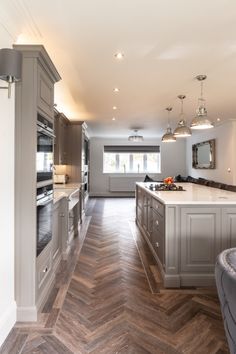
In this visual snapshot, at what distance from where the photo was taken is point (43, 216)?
2.43 m

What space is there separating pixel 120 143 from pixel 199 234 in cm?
869

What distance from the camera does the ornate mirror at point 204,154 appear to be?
26.5 feet

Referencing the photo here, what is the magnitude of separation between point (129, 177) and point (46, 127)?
28.6 ft

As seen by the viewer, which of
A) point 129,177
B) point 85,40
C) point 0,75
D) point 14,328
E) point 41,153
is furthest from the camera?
point 129,177

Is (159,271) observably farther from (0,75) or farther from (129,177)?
(129,177)

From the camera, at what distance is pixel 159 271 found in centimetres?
321

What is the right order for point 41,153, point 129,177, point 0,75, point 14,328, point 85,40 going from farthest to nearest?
point 129,177, point 85,40, point 41,153, point 14,328, point 0,75

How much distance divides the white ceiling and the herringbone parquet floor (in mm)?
2403

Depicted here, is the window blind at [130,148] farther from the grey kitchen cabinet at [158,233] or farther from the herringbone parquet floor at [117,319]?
the herringbone parquet floor at [117,319]

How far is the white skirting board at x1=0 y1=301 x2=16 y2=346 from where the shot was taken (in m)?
1.90

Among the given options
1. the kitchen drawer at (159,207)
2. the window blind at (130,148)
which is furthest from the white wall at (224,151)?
the kitchen drawer at (159,207)

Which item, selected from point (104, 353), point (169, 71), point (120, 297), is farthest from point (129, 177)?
point (104, 353)

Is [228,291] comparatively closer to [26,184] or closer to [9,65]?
[26,184]

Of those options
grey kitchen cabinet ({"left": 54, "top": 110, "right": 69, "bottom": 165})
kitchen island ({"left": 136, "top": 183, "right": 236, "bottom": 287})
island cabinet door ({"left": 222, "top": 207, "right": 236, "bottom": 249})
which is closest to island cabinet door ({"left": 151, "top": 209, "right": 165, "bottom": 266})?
kitchen island ({"left": 136, "top": 183, "right": 236, "bottom": 287})
